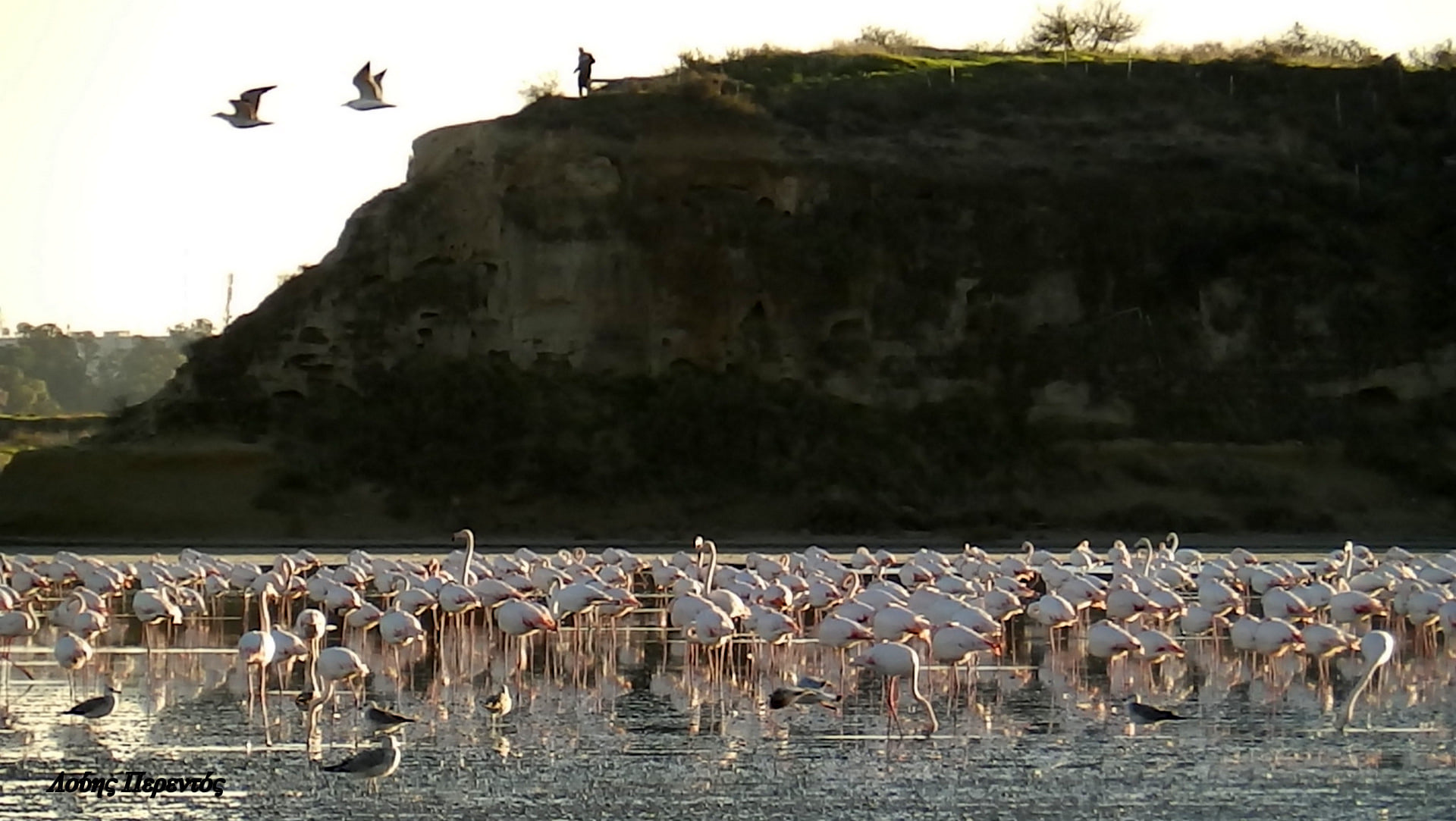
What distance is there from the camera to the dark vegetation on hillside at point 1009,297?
51.7 metres

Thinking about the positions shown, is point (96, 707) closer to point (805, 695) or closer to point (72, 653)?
point (72, 653)

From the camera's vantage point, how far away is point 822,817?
13078 mm

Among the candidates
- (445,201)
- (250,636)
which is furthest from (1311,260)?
(250,636)

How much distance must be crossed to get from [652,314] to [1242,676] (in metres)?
36.0

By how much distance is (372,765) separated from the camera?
1394 centimetres

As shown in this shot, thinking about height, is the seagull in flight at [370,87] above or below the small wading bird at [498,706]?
above

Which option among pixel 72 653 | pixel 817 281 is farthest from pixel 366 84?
pixel 817 281

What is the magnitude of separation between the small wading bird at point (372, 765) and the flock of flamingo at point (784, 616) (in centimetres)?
2

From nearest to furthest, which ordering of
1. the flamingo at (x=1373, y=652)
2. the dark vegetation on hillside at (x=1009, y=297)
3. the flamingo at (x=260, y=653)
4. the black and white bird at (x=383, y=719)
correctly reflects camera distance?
the black and white bird at (x=383, y=719) < the flamingo at (x=260, y=653) < the flamingo at (x=1373, y=652) < the dark vegetation on hillside at (x=1009, y=297)

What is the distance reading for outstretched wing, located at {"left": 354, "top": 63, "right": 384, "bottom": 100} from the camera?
2225 cm

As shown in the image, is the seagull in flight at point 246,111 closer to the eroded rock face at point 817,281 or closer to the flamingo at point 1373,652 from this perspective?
the flamingo at point 1373,652

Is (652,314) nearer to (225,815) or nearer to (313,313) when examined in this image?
(313,313)

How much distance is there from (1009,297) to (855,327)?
4.26 m
